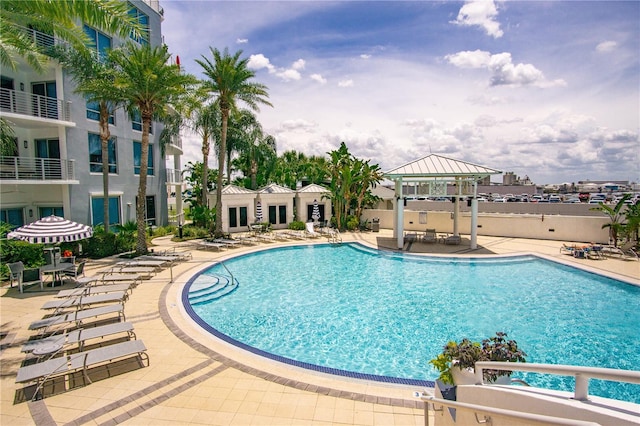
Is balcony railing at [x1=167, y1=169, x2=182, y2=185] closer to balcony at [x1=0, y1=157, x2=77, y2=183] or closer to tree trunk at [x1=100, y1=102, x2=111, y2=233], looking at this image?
tree trunk at [x1=100, y1=102, x2=111, y2=233]

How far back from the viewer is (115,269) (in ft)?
48.6

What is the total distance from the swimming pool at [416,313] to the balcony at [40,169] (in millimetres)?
10339

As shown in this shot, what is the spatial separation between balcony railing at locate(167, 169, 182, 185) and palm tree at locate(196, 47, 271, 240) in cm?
A: 814

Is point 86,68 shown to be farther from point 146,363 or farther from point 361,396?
point 361,396

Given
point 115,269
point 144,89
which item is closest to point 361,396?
point 115,269

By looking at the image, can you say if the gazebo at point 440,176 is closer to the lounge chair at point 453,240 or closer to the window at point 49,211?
the lounge chair at point 453,240

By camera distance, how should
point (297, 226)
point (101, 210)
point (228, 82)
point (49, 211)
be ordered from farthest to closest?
1. point (297, 226)
2. point (101, 210)
3. point (228, 82)
4. point (49, 211)

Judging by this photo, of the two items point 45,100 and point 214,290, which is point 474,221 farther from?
point 45,100

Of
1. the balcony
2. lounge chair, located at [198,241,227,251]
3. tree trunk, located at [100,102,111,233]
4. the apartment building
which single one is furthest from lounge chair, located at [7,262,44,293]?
lounge chair, located at [198,241,227,251]

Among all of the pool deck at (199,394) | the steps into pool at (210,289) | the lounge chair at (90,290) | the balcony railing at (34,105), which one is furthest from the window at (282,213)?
the pool deck at (199,394)

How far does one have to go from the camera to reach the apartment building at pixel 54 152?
18.0 metres

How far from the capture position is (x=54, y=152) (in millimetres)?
19750

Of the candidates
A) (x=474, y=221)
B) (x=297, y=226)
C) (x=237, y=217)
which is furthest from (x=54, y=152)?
(x=474, y=221)

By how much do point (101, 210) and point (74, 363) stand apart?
17.6 meters
